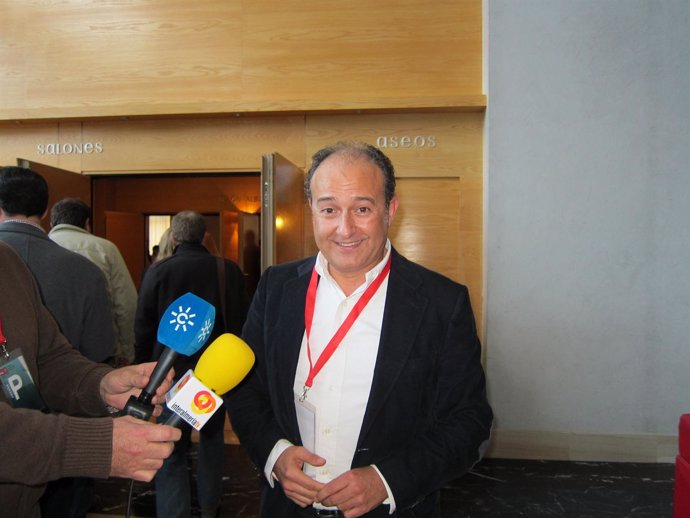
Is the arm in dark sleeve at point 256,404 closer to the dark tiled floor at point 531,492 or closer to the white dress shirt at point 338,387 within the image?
the white dress shirt at point 338,387

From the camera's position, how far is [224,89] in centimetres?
455

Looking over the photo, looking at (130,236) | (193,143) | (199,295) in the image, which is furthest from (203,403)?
(130,236)

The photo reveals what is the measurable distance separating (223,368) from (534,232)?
3.49 metres

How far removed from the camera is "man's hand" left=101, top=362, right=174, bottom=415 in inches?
49.6

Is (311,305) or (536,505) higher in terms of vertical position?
(311,305)

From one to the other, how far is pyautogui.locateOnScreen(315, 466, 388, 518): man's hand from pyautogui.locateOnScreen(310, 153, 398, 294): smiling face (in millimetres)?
544

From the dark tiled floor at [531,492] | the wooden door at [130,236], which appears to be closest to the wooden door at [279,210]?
the dark tiled floor at [531,492]

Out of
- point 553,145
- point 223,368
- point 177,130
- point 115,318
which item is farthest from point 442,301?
point 177,130

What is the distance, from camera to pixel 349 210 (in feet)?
4.63

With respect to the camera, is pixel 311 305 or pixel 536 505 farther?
pixel 536 505

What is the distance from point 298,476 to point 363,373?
1.01ft

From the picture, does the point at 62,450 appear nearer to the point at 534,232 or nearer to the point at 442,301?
the point at 442,301

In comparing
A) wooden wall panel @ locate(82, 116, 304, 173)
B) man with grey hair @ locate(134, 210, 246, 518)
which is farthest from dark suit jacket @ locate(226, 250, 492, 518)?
wooden wall panel @ locate(82, 116, 304, 173)

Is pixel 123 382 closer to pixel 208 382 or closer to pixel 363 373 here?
pixel 208 382
